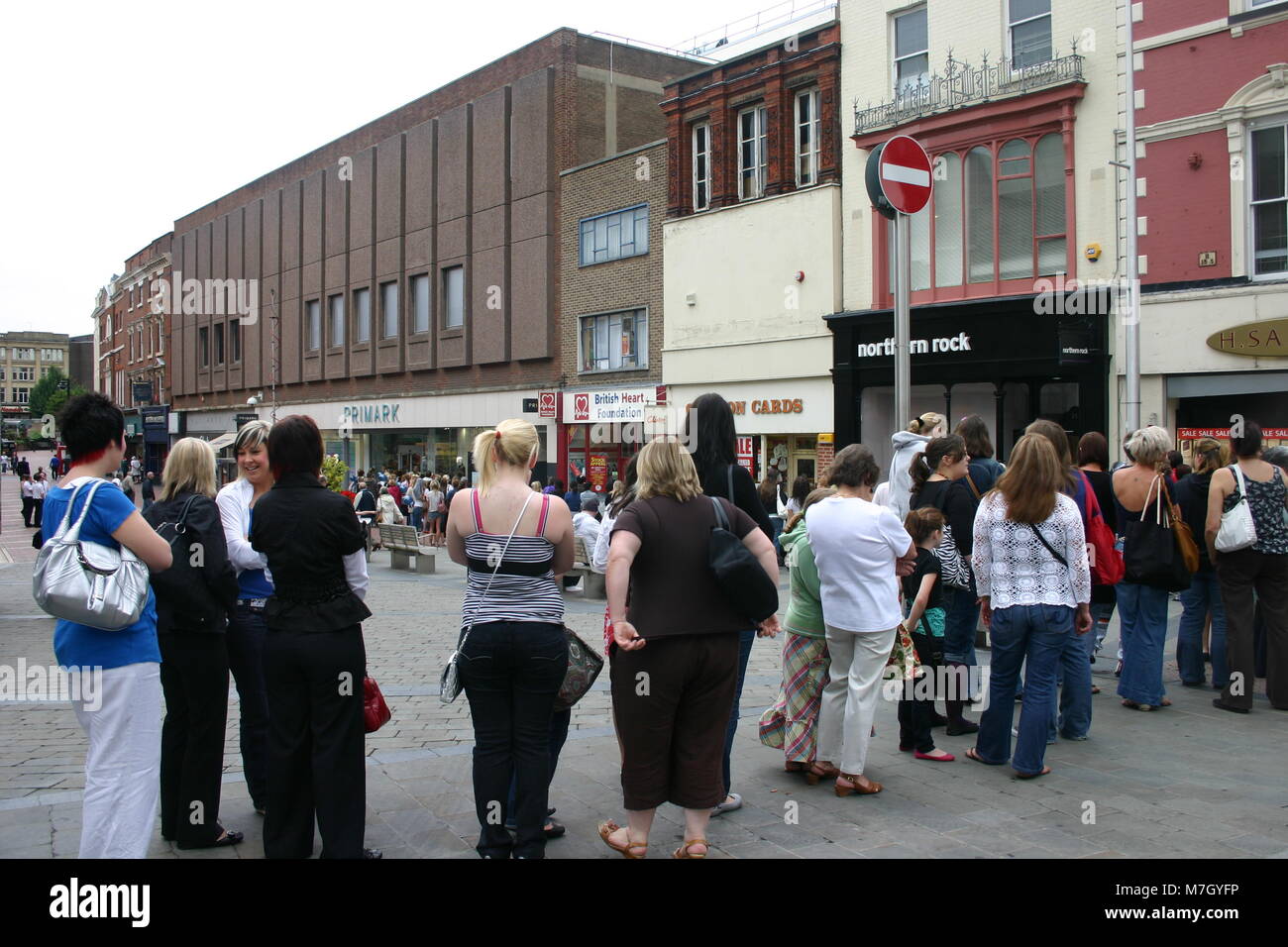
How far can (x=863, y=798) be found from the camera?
212 inches

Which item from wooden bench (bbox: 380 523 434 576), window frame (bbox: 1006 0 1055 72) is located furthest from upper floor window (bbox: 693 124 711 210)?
wooden bench (bbox: 380 523 434 576)

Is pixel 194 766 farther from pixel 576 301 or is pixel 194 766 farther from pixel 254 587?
pixel 576 301

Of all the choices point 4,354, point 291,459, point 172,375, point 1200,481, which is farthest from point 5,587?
point 4,354

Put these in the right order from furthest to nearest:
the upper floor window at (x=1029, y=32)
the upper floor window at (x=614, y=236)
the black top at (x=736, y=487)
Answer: the upper floor window at (x=614, y=236) → the upper floor window at (x=1029, y=32) → the black top at (x=736, y=487)

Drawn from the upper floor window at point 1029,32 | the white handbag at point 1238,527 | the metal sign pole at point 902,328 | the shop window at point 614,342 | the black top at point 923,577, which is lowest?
the black top at point 923,577

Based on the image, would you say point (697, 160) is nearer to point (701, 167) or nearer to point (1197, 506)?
point (701, 167)

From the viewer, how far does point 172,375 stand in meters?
56.7

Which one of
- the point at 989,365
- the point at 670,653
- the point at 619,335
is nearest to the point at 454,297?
the point at 619,335

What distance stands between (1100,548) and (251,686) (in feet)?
16.9

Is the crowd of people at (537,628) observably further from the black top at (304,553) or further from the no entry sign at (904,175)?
the no entry sign at (904,175)

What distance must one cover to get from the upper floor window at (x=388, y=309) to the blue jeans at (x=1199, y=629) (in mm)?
32409

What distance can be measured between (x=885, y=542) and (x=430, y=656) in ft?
17.6

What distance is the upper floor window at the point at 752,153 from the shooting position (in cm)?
2378

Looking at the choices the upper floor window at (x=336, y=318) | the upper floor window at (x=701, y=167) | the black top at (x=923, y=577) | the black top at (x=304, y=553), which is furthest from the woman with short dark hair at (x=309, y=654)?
the upper floor window at (x=336, y=318)
